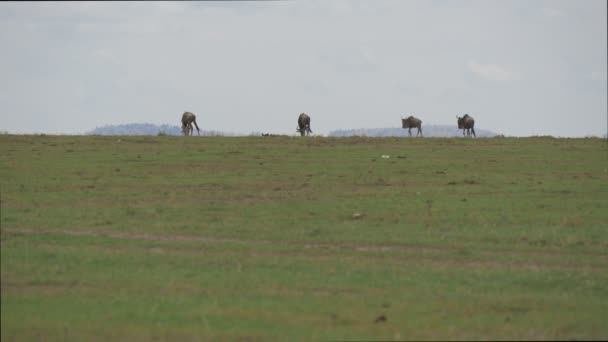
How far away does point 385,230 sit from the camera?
783 inches

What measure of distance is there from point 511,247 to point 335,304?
216 inches

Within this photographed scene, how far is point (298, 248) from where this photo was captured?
1786cm

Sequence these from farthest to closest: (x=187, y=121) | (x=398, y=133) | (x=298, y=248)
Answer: (x=398, y=133)
(x=187, y=121)
(x=298, y=248)

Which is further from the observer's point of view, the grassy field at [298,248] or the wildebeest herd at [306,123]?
the wildebeest herd at [306,123]

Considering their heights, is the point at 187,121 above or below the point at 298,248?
above

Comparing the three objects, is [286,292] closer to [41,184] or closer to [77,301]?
[77,301]

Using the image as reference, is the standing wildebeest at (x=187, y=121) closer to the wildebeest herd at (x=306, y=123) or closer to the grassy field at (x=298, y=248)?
the wildebeest herd at (x=306, y=123)

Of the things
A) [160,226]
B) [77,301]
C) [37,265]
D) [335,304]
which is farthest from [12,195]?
[335,304]

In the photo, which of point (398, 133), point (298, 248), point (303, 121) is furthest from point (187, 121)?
point (398, 133)

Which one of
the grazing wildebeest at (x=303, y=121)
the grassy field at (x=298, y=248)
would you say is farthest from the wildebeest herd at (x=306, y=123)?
the grassy field at (x=298, y=248)

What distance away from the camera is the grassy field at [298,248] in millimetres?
13359

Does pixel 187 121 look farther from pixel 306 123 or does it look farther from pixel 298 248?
pixel 298 248

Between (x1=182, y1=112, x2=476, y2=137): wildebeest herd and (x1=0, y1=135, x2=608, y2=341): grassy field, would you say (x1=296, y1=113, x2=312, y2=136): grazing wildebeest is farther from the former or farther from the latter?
(x1=0, y1=135, x2=608, y2=341): grassy field

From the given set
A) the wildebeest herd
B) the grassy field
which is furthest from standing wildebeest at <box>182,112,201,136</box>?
the grassy field
